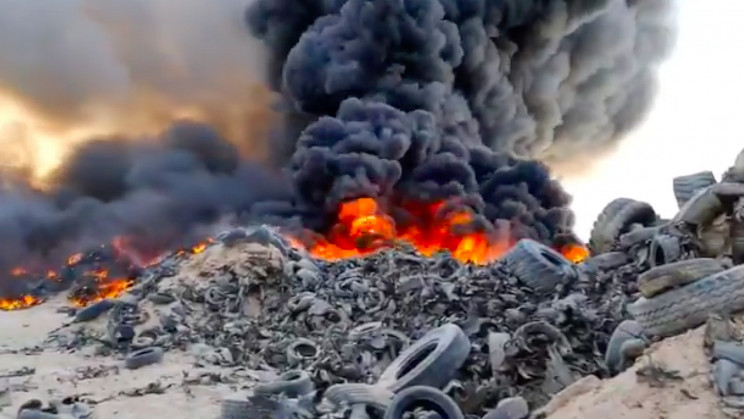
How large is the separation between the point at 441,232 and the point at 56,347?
1867cm

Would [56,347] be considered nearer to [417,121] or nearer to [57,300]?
[57,300]

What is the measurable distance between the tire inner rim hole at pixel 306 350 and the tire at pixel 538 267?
3.70 metres

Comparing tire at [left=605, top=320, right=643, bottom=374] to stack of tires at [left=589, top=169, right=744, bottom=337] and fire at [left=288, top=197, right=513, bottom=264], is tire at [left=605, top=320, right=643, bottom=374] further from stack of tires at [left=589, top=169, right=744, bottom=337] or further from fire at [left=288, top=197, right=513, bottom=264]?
fire at [left=288, top=197, right=513, bottom=264]

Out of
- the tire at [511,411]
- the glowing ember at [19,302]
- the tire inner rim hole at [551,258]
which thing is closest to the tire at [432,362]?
the tire at [511,411]

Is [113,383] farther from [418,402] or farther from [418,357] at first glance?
[418,402]

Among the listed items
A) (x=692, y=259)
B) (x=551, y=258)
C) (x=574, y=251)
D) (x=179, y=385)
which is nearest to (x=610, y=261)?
(x=551, y=258)

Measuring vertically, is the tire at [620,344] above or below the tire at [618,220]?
below

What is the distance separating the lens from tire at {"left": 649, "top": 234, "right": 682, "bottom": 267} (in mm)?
9805

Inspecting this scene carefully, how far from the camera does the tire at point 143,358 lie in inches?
525

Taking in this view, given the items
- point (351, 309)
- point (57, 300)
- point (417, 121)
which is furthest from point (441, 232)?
point (351, 309)

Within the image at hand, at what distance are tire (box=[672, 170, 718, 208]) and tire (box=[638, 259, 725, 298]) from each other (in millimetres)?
4469

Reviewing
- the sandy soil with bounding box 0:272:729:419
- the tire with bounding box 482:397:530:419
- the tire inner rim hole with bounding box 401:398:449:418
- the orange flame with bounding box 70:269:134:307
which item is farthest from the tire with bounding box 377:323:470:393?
the orange flame with bounding box 70:269:134:307

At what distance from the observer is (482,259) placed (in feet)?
96.8

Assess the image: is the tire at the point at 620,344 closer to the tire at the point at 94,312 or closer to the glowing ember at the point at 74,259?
the tire at the point at 94,312
